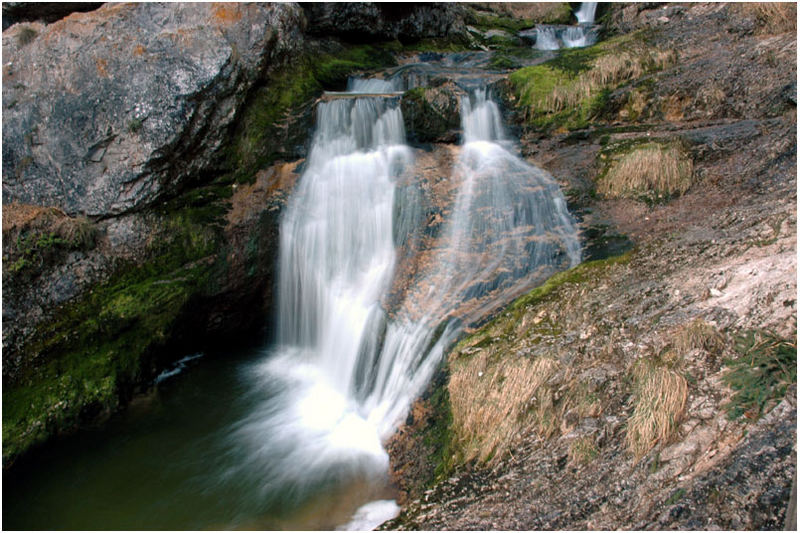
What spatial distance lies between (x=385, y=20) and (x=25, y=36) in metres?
8.51

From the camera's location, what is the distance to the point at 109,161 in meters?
7.27

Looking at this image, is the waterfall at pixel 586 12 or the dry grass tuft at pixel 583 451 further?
the waterfall at pixel 586 12

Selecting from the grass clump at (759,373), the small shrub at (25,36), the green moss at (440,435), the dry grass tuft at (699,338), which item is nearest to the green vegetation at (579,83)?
the dry grass tuft at (699,338)

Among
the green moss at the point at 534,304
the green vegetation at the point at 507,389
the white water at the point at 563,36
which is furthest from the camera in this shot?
the white water at the point at 563,36

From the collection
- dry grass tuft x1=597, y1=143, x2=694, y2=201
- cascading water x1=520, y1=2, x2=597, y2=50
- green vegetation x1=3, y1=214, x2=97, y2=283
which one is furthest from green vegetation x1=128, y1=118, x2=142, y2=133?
cascading water x1=520, y1=2, x2=597, y2=50

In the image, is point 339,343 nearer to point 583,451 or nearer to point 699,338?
point 583,451

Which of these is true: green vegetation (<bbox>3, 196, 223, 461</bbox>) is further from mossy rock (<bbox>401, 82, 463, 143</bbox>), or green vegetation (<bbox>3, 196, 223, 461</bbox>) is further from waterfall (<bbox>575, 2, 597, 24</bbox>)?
waterfall (<bbox>575, 2, 597, 24</bbox>)

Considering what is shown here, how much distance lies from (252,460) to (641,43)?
10.3m

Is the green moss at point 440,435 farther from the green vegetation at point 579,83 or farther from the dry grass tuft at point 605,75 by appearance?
the dry grass tuft at point 605,75

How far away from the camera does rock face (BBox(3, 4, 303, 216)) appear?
23.4ft

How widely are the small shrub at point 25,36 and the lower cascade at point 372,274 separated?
184 inches

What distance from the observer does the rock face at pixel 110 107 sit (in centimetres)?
714

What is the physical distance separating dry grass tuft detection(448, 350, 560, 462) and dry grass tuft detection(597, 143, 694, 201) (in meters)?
3.87

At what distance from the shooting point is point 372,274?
7.54 m
